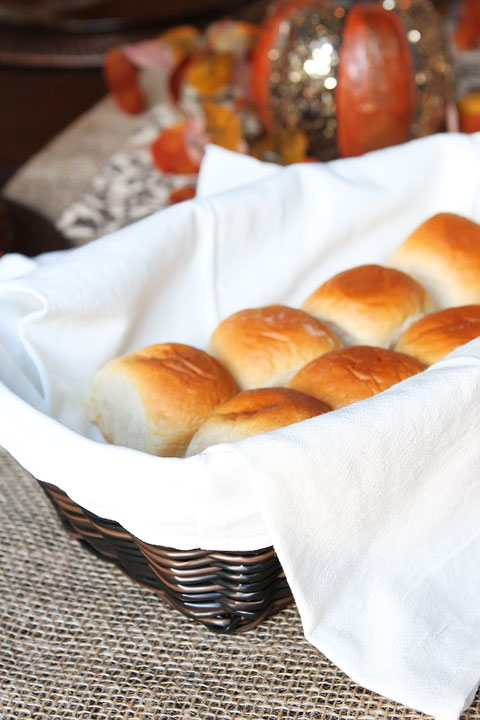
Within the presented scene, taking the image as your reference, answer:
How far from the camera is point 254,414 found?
642mm

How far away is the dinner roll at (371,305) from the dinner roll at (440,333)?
2 centimetres

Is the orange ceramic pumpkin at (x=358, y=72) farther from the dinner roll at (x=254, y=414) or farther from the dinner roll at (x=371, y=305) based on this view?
the dinner roll at (x=254, y=414)

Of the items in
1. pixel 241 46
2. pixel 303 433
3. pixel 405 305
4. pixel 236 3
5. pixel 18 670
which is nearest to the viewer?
pixel 303 433

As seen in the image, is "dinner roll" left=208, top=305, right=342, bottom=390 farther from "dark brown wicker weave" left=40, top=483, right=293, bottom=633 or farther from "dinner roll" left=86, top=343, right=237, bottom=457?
"dark brown wicker weave" left=40, top=483, right=293, bottom=633

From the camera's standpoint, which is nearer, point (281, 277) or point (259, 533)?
point (259, 533)

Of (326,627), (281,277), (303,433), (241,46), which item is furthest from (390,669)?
(241,46)

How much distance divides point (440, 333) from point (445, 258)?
14cm

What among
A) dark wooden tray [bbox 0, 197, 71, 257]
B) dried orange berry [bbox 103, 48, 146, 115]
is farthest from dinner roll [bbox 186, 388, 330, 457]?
dried orange berry [bbox 103, 48, 146, 115]

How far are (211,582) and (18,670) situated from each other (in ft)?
0.58

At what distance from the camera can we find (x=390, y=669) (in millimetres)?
534

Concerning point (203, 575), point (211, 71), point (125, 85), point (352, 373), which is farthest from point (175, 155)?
point (203, 575)

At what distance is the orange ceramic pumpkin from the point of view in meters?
1.13

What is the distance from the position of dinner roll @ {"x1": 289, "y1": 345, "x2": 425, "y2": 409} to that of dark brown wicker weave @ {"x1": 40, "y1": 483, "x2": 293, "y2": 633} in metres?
0.16

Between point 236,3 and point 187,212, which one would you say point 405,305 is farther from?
point 236,3
